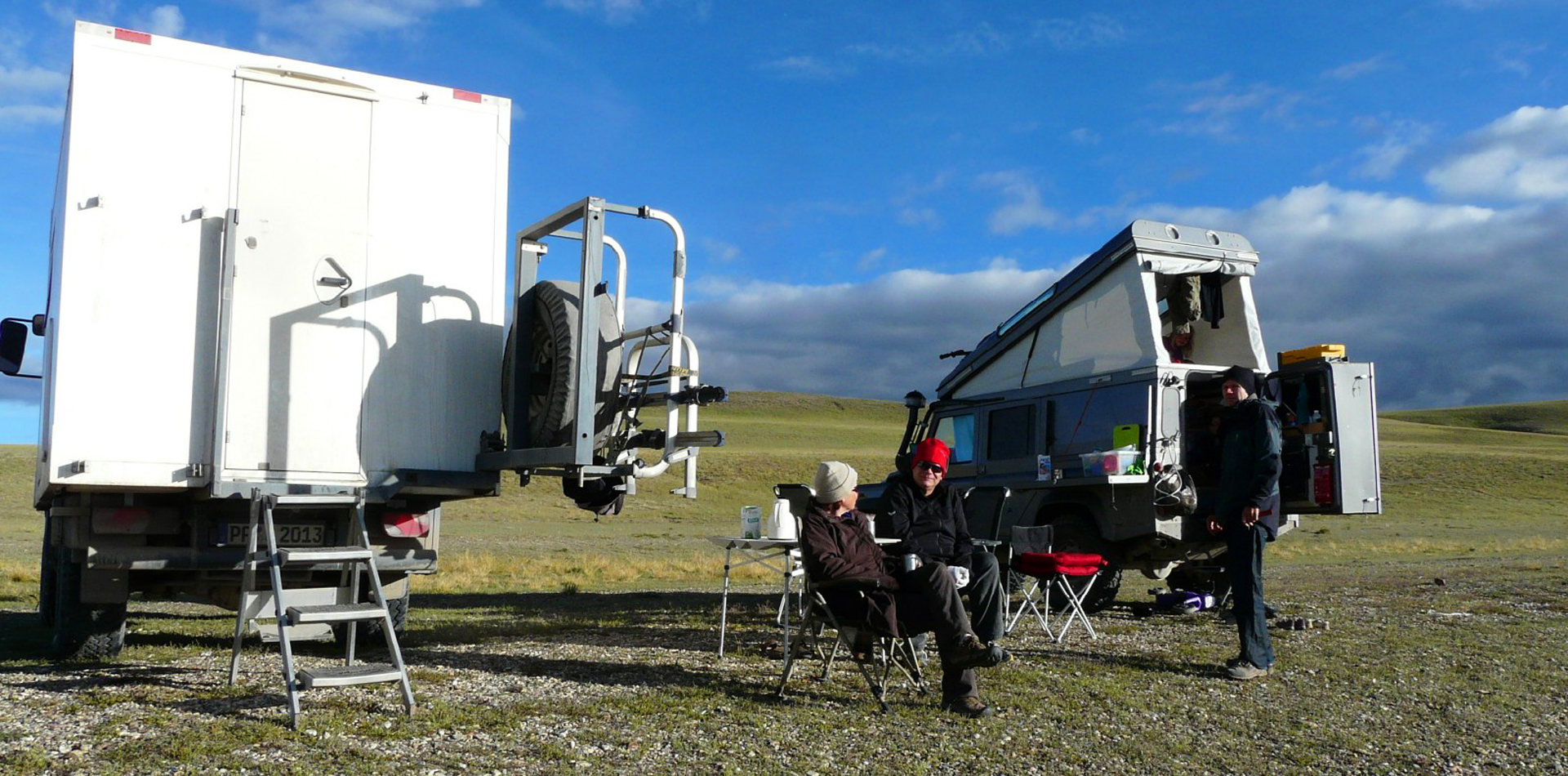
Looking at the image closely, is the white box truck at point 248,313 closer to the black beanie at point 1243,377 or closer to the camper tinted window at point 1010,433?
the black beanie at point 1243,377

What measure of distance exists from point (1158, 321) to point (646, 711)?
5734 mm

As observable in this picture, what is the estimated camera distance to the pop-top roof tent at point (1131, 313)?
9.71 metres

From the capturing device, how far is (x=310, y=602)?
6461mm

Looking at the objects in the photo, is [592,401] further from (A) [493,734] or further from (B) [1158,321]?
(B) [1158,321]

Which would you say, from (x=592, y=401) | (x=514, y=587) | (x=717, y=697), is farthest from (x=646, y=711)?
(x=514, y=587)

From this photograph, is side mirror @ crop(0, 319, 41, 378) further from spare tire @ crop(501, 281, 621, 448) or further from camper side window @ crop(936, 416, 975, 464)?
camper side window @ crop(936, 416, 975, 464)

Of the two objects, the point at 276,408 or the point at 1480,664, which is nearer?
the point at 276,408

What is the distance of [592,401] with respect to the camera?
6727 mm

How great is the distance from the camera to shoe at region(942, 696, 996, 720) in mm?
5746

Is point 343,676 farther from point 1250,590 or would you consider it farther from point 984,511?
point 984,511

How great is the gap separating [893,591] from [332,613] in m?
2.78

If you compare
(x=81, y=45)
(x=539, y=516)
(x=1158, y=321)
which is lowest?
(x=539, y=516)

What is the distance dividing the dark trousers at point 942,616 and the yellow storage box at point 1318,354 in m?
5.10

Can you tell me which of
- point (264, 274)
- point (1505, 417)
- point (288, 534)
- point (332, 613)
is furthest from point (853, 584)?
point (1505, 417)
